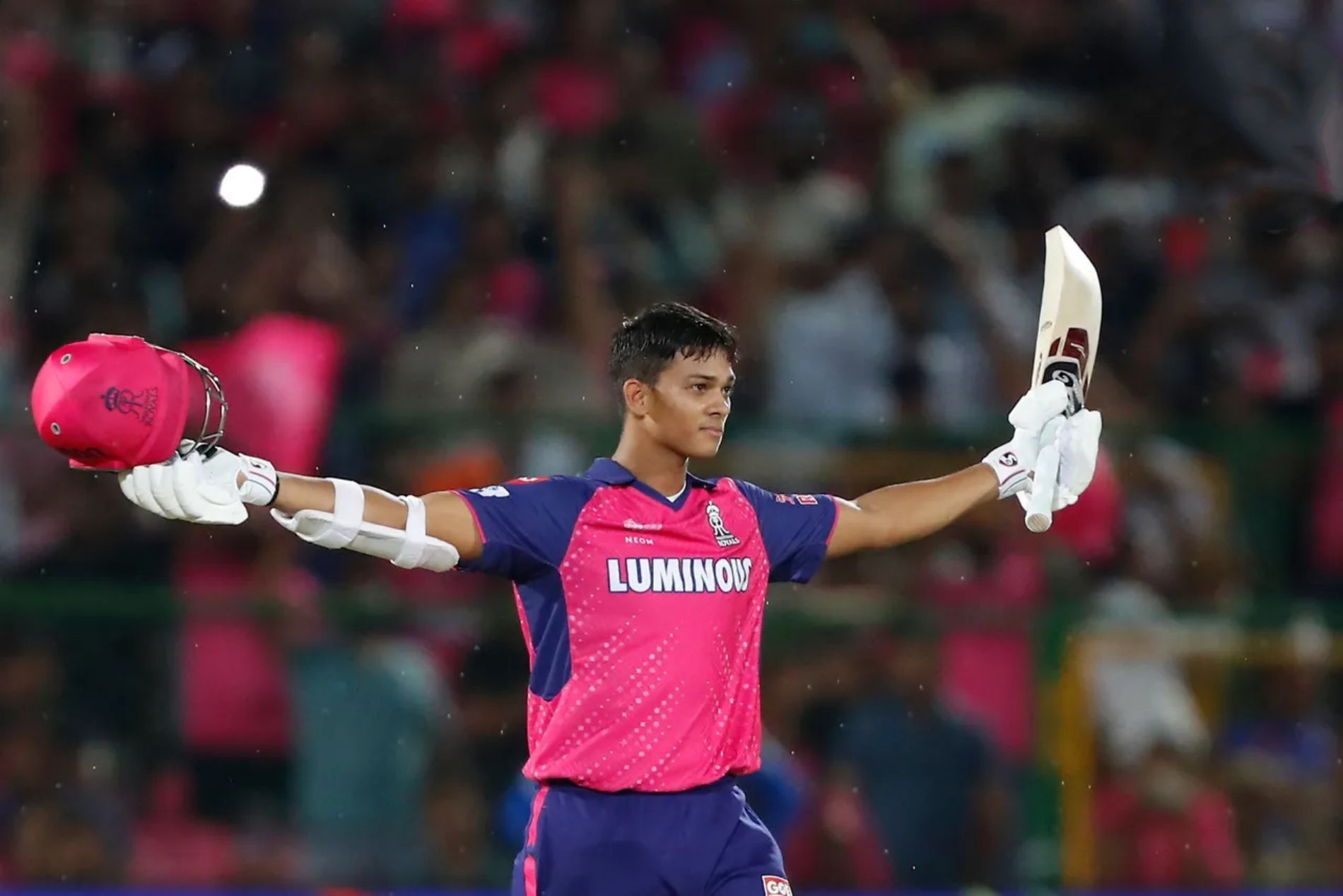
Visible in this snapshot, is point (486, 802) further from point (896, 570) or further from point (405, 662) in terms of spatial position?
point (896, 570)

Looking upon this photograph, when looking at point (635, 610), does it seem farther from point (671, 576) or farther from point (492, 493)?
point (492, 493)

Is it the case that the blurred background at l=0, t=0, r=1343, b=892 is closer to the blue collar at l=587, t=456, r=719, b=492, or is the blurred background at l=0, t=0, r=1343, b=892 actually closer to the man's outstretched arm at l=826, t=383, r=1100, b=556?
the man's outstretched arm at l=826, t=383, r=1100, b=556

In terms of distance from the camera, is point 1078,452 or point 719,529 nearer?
point 719,529

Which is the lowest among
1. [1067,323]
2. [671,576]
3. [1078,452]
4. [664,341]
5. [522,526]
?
[671,576]

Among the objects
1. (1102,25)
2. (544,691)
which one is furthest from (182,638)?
(1102,25)

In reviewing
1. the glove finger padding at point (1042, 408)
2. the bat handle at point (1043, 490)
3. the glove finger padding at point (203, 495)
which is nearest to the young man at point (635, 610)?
the glove finger padding at point (203, 495)

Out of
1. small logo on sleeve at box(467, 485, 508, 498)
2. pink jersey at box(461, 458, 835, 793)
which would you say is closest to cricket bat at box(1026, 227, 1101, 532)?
pink jersey at box(461, 458, 835, 793)

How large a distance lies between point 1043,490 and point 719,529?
860 millimetres

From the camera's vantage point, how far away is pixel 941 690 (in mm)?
8156

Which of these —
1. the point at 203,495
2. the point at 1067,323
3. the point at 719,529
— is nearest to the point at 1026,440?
the point at 1067,323

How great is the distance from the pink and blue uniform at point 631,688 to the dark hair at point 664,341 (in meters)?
0.30

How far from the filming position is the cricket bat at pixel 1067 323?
556 cm

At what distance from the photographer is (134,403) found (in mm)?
4457

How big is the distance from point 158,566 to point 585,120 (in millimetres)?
3068
